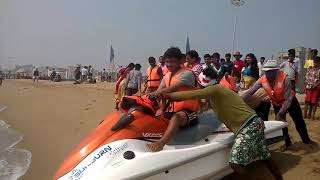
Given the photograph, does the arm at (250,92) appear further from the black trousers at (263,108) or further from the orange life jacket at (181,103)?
the orange life jacket at (181,103)

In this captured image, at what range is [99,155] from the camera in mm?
5121

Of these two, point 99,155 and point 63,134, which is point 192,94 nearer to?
point 99,155

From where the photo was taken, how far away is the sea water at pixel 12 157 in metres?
7.96

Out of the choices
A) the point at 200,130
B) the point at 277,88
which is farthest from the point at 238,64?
the point at 200,130

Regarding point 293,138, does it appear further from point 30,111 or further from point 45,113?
point 30,111

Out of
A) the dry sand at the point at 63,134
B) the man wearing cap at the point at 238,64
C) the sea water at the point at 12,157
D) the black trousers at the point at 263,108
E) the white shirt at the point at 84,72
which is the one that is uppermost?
the man wearing cap at the point at 238,64

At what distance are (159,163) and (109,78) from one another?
109 ft

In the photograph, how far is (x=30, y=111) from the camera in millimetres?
16922

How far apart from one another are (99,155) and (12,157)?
188 inches

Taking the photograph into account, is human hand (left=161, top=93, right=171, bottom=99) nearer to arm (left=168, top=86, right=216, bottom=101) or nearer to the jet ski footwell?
arm (left=168, top=86, right=216, bottom=101)

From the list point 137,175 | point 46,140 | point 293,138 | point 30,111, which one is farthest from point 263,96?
point 30,111

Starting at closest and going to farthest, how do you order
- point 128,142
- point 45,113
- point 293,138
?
point 128,142 → point 293,138 → point 45,113

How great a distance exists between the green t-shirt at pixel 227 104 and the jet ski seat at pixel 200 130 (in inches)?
21.9

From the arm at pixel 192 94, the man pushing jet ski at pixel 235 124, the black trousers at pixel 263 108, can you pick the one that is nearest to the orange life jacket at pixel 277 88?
the black trousers at pixel 263 108
